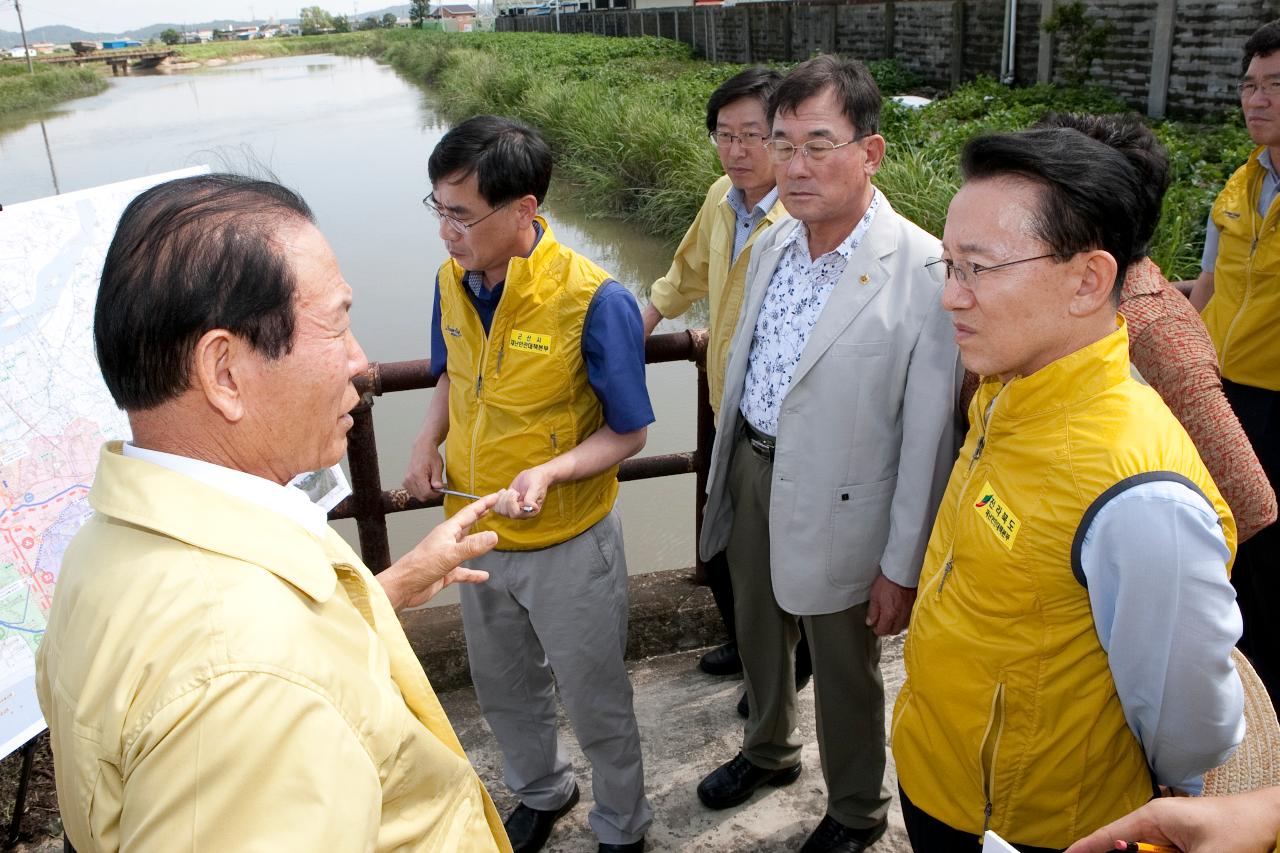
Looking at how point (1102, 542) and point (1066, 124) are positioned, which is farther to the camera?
point (1066, 124)

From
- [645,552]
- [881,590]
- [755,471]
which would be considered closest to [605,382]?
[755,471]

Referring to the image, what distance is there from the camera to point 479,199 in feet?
6.12

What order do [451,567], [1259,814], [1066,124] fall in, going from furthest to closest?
[1066,124]
[451,567]
[1259,814]

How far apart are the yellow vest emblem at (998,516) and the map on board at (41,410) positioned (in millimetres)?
1694

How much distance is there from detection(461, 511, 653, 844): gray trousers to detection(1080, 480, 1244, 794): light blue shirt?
108 centimetres

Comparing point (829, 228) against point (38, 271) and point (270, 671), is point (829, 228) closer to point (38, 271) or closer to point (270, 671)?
point (270, 671)

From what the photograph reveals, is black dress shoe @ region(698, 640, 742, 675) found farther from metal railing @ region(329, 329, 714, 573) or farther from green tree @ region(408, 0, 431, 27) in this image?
green tree @ region(408, 0, 431, 27)

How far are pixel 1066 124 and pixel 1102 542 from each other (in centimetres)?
91

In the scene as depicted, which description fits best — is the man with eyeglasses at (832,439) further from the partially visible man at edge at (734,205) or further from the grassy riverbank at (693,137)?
the grassy riverbank at (693,137)

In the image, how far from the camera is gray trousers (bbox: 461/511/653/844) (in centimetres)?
200

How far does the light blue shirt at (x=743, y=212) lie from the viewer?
2557 millimetres

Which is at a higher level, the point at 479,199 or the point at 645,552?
the point at 479,199

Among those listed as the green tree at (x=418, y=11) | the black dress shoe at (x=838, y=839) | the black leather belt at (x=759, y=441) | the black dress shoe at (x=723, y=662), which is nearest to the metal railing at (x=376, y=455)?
the black leather belt at (x=759, y=441)

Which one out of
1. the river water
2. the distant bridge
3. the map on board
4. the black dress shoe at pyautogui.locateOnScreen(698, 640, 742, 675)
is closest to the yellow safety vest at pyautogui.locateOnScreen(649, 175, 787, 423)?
the black dress shoe at pyautogui.locateOnScreen(698, 640, 742, 675)
